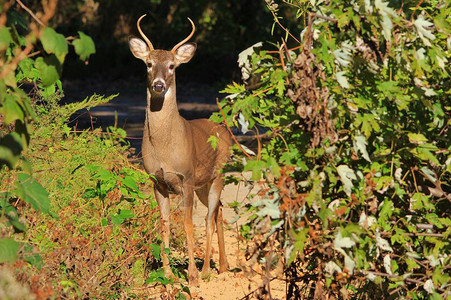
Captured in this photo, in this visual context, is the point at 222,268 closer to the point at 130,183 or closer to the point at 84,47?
the point at 130,183

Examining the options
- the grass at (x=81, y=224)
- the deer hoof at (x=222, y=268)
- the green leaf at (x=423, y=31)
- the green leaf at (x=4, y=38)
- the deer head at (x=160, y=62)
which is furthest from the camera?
the deer hoof at (x=222, y=268)

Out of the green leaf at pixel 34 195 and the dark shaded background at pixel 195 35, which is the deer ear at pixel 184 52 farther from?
the dark shaded background at pixel 195 35

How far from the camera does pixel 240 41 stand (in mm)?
25734

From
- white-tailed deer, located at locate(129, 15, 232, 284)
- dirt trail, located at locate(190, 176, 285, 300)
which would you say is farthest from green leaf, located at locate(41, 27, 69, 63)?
white-tailed deer, located at locate(129, 15, 232, 284)

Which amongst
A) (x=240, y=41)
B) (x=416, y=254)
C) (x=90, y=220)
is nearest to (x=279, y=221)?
(x=416, y=254)

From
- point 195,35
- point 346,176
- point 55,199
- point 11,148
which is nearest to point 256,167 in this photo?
point 346,176

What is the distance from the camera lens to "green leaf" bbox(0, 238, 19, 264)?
3836mm

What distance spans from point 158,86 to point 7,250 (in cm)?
440

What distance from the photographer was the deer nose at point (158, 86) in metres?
8.09

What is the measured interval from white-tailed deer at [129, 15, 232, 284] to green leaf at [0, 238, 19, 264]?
3.89 metres

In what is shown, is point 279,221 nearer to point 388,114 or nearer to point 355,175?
point 355,175

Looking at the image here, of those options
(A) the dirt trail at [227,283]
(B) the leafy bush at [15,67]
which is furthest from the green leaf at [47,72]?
(A) the dirt trail at [227,283]

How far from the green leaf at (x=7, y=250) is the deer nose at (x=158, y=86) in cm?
429

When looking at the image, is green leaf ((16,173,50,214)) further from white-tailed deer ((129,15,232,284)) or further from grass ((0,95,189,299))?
white-tailed deer ((129,15,232,284))
